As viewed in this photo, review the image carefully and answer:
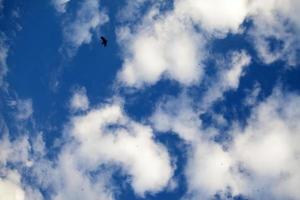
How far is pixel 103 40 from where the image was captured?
24.3m

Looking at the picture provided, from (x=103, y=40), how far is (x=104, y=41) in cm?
20

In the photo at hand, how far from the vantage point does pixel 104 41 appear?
24.4 meters
